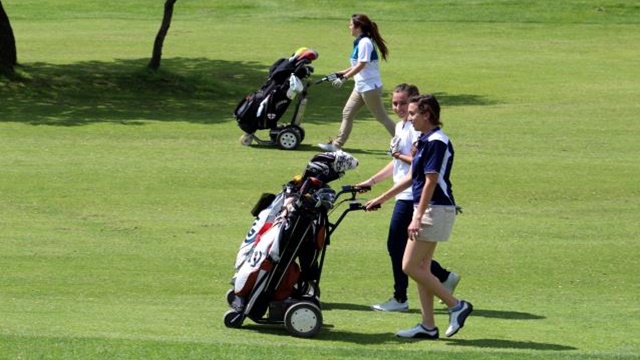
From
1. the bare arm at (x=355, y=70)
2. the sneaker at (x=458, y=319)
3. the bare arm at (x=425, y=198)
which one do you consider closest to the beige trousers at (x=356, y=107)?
the bare arm at (x=355, y=70)

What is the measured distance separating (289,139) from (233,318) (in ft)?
31.5

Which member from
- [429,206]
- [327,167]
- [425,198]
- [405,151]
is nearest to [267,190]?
[405,151]

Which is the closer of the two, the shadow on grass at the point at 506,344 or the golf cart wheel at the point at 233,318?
the shadow on grass at the point at 506,344

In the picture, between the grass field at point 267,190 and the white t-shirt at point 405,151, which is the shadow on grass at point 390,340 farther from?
the white t-shirt at point 405,151

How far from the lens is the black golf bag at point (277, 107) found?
19594mm

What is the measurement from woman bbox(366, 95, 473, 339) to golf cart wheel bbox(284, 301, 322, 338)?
65 cm

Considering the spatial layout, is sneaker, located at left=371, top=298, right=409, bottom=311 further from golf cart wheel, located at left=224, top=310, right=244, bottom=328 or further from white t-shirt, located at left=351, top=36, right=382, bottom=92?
white t-shirt, located at left=351, top=36, right=382, bottom=92

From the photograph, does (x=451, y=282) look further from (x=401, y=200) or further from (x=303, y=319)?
(x=303, y=319)

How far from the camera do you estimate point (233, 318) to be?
33.2ft

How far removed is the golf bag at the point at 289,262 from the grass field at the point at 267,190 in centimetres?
20

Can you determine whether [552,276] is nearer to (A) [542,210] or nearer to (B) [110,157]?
(A) [542,210]

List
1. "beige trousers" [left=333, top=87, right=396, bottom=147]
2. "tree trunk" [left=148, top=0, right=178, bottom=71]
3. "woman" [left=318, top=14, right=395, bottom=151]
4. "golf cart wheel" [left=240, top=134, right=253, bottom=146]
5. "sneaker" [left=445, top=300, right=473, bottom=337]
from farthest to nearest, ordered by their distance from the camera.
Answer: "tree trunk" [left=148, top=0, right=178, bottom=71] < "golf cart wheel" [left=240, top=134, right=253, bottom=146] < "beige trousers" [left=333, top=87, right=396, bottom=147] < "woman" [left=318, top=14, right=395, bottom=151] < "sneaker" [left=445, top=300, right=473, bottom=337]

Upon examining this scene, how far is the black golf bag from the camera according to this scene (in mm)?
19594

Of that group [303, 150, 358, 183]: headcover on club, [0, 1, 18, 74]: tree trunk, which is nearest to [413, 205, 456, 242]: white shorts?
[303, 150, 358, 183]: headcover on club
